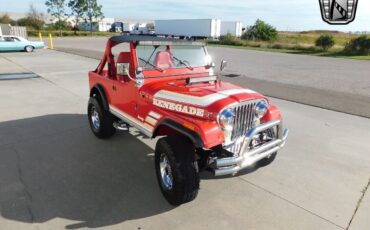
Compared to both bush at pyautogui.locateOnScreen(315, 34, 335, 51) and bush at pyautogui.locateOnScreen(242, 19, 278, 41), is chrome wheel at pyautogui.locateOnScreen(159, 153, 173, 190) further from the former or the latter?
bush at pyautogui.locateOnScreen(242, 19, 278, 41)

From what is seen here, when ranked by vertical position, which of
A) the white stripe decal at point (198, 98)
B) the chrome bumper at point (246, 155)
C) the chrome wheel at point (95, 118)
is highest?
the white stripe decal at point (198, 98)

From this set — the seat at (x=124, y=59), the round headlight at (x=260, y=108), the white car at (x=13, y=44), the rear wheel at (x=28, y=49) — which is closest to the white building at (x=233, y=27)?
the rear wheel at (x=28, y=49)

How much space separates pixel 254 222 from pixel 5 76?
39.2 ft

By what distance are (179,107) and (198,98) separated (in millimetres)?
253

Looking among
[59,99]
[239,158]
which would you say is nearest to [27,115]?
[59,99]

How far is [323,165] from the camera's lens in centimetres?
427

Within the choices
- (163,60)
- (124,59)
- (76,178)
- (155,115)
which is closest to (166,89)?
(155,115)

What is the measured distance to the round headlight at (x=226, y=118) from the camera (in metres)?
3.02

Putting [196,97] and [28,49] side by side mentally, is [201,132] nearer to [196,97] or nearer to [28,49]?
[196,97]

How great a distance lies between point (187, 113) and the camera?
3.20 metres

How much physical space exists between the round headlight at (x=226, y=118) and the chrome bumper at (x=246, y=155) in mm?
250

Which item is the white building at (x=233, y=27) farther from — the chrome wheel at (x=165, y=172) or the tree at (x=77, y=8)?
the chrome wheel at (x=165, y=172)

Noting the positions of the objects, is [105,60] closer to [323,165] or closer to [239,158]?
[239,158]

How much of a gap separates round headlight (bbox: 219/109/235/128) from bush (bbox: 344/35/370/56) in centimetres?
2703
